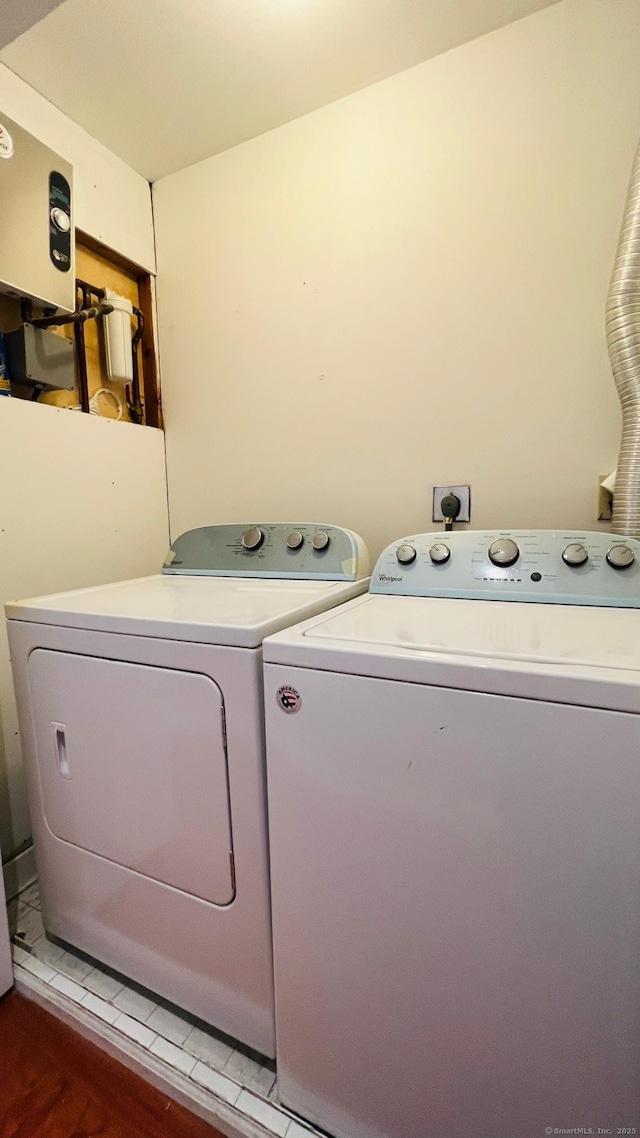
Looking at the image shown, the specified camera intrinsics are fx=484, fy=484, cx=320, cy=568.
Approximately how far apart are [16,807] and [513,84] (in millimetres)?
2283

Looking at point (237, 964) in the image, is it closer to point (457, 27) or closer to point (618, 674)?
point (618, 674)

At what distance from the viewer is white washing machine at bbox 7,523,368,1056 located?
790 mm

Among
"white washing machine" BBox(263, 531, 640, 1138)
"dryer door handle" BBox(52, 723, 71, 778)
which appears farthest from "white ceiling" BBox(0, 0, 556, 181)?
"dryer door handle" BBox(52, 723, 71, 778)

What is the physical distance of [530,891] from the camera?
0.58 metres

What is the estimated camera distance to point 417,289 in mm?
1350

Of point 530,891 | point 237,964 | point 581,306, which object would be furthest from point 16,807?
point 581,306

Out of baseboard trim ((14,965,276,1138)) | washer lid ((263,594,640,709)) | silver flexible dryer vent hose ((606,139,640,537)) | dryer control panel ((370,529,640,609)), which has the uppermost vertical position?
silver flexible dryer vent hose ((606,139,640,537))

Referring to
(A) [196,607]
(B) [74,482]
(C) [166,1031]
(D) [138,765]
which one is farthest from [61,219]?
(C) [166,1031]

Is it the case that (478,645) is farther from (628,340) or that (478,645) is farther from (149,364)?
(149,364)

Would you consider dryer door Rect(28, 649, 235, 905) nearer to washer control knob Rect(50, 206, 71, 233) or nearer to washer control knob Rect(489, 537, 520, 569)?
washer control knob Rect(489, 537, 520, 569)

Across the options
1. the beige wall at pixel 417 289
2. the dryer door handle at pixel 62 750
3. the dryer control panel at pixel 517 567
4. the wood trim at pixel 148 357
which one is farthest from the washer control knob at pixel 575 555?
the wood trim at pixel 148 357

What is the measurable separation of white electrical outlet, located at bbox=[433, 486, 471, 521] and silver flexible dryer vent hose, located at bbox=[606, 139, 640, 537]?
369 millimetres

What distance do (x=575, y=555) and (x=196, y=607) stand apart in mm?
752

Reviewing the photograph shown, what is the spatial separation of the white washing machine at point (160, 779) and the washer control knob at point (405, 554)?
14 cm
